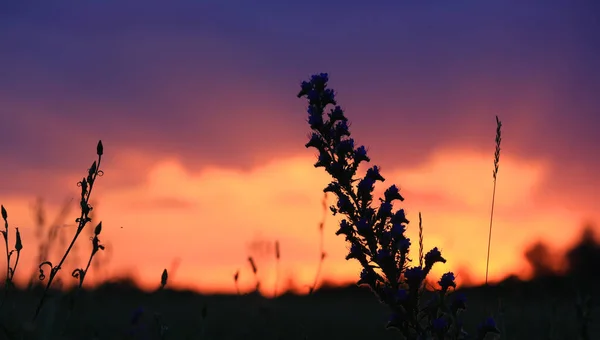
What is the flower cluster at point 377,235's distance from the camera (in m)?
4.51

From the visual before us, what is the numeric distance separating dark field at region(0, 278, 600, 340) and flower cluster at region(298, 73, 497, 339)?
17.2 inches

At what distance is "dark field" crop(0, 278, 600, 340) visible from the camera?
5.23 m

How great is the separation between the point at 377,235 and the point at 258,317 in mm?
3924

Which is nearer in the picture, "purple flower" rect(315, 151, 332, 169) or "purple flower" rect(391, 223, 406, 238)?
"purple flower" rect(391, 223, 406, 238)

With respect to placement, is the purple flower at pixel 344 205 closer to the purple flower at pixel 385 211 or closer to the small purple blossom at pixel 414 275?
the purple flower at pixel 385 211

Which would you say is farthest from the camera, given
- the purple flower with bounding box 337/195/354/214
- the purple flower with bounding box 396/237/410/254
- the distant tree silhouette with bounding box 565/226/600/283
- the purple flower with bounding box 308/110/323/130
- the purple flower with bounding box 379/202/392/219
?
the distant tree silhouette with bounding box 565/226/600/283

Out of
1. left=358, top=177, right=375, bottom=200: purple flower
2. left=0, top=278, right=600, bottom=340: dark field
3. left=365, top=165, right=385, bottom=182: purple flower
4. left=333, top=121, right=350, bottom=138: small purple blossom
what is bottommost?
left=0, top=278, right=600, bottom=340: dark field

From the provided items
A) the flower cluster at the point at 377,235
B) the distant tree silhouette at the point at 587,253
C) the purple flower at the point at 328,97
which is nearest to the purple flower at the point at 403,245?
the flower cluster at the point at 377,235

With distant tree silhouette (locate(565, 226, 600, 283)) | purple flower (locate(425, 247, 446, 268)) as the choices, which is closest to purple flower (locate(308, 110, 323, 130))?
purple flower (locate(425, 247, 446, 268))

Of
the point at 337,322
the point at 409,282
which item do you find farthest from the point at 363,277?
the point at 337,322

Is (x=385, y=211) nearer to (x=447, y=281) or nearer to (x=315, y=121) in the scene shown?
(x=447, y=281)

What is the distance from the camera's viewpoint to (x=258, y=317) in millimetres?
8227

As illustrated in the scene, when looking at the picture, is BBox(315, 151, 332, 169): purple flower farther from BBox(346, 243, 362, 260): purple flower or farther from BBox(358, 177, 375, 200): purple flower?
BBox(346, 243, 362, 260): purple flower

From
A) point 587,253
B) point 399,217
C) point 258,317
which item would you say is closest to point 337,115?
point 399,217
